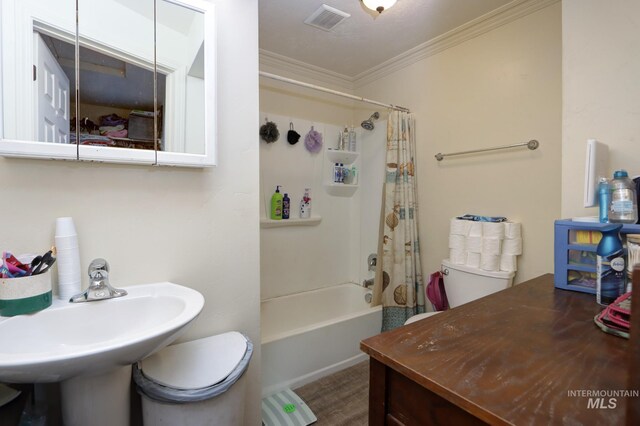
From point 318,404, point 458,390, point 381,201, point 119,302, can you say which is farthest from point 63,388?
point 381,201

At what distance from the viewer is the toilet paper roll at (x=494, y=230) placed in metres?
1.75

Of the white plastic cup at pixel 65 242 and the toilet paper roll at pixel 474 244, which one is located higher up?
the white plastic cup at pixel 65 242

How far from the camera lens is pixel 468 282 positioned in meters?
1.80

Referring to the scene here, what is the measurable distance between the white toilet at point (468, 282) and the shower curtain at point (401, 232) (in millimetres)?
355

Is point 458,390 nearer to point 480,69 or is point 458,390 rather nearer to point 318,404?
point 318,404

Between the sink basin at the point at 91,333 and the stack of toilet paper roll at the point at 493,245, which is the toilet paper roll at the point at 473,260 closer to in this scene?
the stack of toilet paper roll at the point at 493,245

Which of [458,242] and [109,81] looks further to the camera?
[458,242]

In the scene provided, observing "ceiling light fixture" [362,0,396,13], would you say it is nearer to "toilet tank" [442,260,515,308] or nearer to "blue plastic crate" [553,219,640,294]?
"blue plastic crate" [553,219,640,294]

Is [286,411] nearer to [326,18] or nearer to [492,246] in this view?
[492,246]

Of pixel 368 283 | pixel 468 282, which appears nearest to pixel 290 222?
pixel 368 283

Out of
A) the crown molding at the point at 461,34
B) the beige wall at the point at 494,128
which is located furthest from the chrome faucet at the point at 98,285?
the crown molding at the point at 461,34

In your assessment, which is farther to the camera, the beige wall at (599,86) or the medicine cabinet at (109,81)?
the beige wall at (599,86)

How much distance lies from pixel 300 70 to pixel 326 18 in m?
0.72

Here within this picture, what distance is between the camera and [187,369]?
103 centimetres
